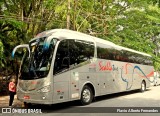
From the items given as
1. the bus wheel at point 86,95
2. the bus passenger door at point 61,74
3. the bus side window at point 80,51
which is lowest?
the bus wheel at point 86,95

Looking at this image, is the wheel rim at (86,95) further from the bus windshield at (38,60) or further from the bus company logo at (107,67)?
the bus windshield at (38,60)

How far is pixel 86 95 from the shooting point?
13438mm

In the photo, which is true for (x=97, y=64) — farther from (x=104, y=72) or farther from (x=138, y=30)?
(x=138, y=30)

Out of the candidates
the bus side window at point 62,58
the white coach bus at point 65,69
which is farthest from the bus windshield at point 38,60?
the bus side window at point 62,58

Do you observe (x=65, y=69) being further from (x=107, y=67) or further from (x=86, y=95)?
(x=107, y=67)

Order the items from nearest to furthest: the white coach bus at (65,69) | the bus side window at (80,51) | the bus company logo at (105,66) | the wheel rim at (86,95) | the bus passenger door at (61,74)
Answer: the white coach bus at (65,69) → the bus passenger door at (61,74) → the bus side window at (80,51) → the wheel rim at (86,95) → the bus company logo at (105,66)

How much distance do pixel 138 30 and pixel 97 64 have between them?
14483mm

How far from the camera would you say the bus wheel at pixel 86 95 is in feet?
43.2

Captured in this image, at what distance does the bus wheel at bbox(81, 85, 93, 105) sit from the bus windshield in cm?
275

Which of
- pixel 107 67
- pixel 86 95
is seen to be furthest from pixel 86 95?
pixel 107 67

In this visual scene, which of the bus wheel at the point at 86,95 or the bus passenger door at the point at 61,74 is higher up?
the bus passenger door at the point at 61,74

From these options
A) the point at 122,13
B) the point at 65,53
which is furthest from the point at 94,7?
the point at 65,53

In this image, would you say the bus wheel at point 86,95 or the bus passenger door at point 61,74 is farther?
the bus wheel at point 86,95

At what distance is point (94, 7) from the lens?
23469 mm
